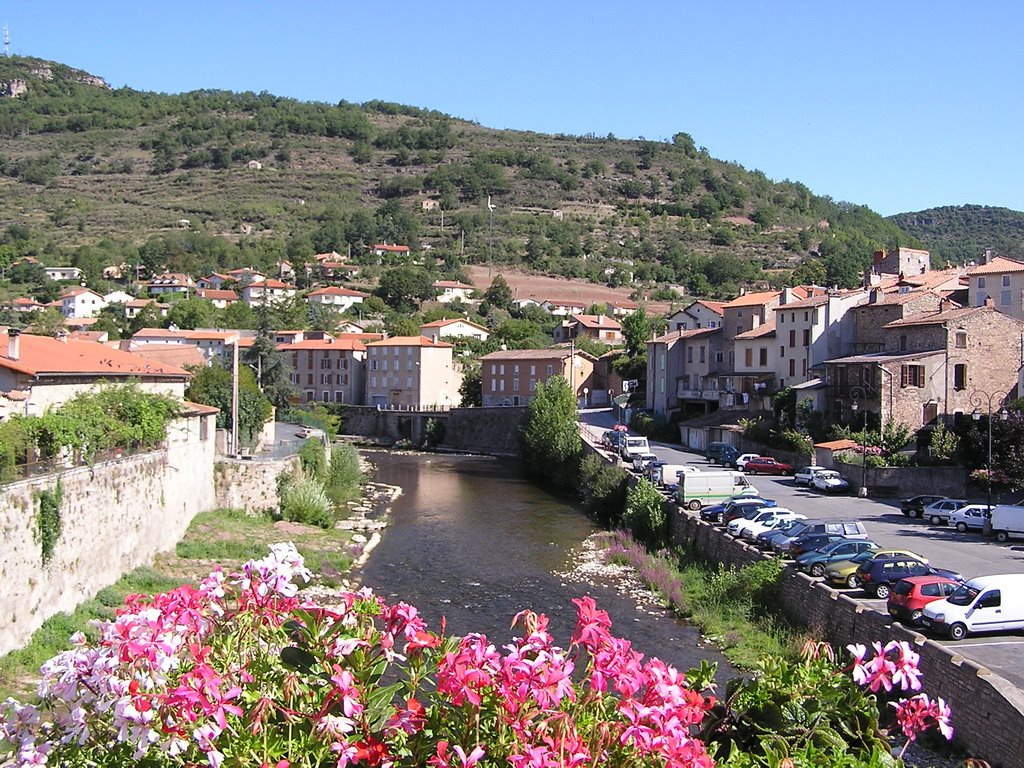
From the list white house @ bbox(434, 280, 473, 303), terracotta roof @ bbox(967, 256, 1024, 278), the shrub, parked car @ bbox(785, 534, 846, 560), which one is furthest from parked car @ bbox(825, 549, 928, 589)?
white house @ bbox(434, 280, 473, 303)

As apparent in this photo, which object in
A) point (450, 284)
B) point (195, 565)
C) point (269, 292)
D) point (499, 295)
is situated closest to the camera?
point (195, 565)

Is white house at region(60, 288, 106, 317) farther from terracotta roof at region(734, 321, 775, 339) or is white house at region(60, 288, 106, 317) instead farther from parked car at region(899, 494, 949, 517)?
parked car at region(899, 494, 949, 517)

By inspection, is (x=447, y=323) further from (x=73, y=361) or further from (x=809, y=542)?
(x=809, y=542)

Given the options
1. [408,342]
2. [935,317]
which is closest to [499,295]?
[408,342]

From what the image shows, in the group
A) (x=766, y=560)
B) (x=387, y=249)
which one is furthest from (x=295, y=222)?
(x=766, y=560)

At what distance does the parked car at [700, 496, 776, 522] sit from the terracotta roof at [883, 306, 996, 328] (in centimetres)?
1367

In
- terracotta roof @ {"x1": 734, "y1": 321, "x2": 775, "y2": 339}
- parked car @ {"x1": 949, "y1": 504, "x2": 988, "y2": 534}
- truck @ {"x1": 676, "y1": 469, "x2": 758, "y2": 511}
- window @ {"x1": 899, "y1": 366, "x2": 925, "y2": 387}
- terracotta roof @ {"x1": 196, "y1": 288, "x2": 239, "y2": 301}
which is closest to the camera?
parked car @ {"x1": 949, "y1": 504, "x2": 988, "y2": 534}

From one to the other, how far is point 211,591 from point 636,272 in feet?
462

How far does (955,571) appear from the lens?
2397 cm

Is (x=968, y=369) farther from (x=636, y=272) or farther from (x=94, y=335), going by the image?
(x=636, y=272)

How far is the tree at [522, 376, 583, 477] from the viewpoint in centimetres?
5534

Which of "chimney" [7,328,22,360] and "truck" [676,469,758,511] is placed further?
"truck" [676,469,758,511]

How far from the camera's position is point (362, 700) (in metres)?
5.64

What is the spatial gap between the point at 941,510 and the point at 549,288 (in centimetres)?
10351
